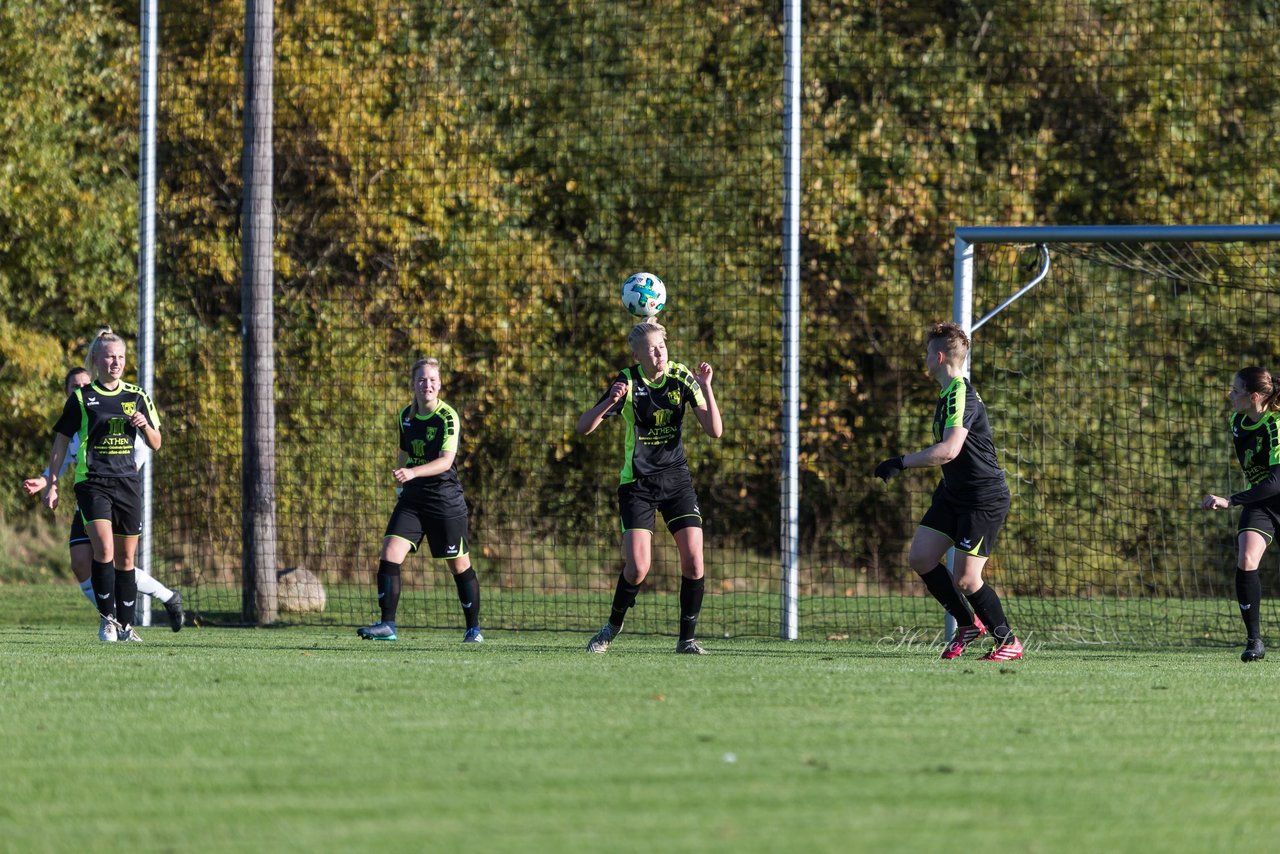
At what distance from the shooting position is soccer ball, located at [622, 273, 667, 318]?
9648 millimetres

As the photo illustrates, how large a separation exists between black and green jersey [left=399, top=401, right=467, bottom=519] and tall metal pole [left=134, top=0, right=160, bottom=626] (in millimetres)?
3695

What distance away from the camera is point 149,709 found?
6.20 meters

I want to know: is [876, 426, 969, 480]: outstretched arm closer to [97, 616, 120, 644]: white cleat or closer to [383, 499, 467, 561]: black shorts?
[383, 499, 467, 561]: black shorts

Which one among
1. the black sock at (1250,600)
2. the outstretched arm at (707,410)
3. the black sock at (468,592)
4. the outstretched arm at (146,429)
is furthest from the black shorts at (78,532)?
the black sock at (1250,600)

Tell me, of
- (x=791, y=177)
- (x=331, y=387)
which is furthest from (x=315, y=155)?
(x=791, y=177)

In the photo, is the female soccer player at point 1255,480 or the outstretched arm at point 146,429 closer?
the female soccer player at point 1255,480

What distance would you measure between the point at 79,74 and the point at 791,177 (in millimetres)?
12957

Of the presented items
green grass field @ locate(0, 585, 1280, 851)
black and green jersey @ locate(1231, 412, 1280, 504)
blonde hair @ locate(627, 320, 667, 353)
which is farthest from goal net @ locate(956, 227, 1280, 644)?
green grass field @ locate(0, 585, 1280, 851)

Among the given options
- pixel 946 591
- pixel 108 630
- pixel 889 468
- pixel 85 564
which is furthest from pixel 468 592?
pixel 889 468

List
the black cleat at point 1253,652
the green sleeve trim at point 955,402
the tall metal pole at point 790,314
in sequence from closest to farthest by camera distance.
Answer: the green sleeve trim at point 955,402 → the black cleat at point 1253,652 → the tall metal pole at point 790,314

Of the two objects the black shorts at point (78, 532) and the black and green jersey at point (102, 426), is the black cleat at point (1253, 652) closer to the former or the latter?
the black and green jersey at point (102, 426)

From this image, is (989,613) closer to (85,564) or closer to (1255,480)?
(1255,480)

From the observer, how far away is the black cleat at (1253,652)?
9.63 m

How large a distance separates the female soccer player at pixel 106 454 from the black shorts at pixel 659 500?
3.05 m
